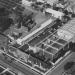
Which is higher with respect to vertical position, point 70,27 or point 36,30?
point 70,27

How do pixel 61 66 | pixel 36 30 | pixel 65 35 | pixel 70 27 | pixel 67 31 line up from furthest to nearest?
pixel 36 30 < pixel 70 27 < pixel 67 31 < pixel 65 35 < pixel 61 66

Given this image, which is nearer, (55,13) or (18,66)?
(18,66)

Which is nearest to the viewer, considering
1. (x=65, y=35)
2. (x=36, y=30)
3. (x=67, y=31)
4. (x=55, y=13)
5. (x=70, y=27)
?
(x=65, y=35)

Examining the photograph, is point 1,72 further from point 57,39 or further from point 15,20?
point 15,20

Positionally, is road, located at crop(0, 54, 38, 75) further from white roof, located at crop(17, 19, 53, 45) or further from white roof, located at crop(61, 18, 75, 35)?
white roof, located at crop(61, 18, 75, 35)

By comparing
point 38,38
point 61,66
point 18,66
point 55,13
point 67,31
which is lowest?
point 18,66

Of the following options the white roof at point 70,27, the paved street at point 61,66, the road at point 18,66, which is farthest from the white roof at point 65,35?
the road at point 18,66

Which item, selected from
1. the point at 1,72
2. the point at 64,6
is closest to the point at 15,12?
the point at 64,6

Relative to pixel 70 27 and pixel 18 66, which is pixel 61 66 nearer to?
pixel 18 66

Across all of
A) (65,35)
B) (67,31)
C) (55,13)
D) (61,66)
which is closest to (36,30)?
(65,35)

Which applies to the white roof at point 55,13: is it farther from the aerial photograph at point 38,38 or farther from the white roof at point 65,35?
the white roof at point 65,35
